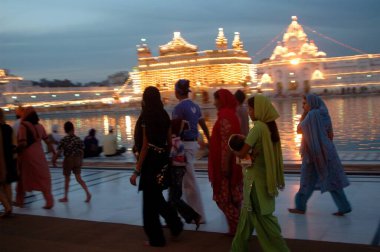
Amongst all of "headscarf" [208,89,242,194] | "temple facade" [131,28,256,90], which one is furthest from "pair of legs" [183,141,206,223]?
"temple facade" [131,28,256,90]

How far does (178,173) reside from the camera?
4777mm

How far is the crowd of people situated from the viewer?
12.1 feet

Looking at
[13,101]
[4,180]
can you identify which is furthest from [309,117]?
[13,101]

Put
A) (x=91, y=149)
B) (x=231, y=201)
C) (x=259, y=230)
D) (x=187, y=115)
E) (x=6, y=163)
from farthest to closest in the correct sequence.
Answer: (x=91, y=149), (x=6, y=163), (x=187, y=115), (x=231, y=201), (x=259, y=230)

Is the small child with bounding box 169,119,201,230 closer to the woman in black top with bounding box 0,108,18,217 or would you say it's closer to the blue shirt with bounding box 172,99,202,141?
the blue shirt with bounding box 172,99,202,141

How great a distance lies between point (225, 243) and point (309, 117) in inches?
65.0

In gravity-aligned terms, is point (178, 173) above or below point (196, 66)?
below

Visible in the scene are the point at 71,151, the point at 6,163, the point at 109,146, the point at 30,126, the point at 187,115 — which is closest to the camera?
the point at 187,115

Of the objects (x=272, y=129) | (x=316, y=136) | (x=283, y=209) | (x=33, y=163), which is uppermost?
(x=272, y=129)

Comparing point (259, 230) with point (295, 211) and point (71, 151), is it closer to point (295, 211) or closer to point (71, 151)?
point (295, 211)

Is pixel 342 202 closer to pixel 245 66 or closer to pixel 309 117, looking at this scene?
pixel 309 117

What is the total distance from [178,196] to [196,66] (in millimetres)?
64033

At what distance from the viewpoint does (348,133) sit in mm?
14062

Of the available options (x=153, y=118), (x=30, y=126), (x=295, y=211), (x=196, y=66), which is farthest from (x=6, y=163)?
(x=196, y=66)
